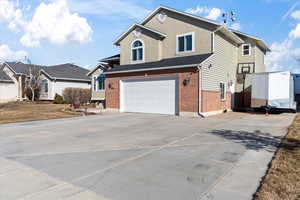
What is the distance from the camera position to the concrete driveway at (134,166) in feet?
12.6

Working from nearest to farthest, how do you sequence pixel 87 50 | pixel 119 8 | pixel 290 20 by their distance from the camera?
pixel 119 8 → pixel 290 20 → pixel 87 50

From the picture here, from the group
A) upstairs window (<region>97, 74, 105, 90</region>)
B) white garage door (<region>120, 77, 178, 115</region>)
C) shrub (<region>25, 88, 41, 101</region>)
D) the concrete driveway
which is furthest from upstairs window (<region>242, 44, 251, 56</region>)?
shrub (<region>25, 88, 41, 101</region>)

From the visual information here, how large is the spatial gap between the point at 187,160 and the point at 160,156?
0.74 metres

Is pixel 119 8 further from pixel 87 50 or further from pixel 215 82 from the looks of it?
pixel 87 50

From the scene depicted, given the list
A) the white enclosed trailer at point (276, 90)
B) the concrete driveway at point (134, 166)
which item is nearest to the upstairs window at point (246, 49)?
the white enclosed trailer at point (276, 90)

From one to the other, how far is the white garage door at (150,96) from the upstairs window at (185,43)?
3.02 meters

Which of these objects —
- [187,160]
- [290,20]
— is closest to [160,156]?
[187,160]

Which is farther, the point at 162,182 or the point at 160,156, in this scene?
the point at 160,156

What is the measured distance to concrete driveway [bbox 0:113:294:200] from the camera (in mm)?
3836

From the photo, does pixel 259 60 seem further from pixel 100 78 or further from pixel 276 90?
pixel 100 78

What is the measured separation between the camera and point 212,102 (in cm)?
1609

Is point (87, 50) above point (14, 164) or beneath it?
above

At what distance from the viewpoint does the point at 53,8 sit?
18.8m

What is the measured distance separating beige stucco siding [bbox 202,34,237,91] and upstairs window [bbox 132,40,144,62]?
6166mm
